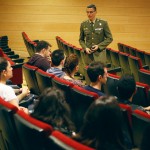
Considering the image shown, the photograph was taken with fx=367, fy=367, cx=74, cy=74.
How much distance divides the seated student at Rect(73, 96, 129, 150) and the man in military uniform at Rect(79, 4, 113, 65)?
65.6 inches

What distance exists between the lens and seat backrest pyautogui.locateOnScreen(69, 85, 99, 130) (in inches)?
48.3

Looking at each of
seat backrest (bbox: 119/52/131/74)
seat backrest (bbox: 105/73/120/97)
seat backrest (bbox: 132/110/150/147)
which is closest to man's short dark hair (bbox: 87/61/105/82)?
seat backrest (bbox: 105/73/120/97)

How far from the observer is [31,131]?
2.68ft

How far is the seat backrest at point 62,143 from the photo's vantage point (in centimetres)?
69

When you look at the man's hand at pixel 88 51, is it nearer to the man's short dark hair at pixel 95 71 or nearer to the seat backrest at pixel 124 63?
the seat backrest at pixel 124 63

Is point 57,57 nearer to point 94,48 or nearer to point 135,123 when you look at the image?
point 94,48

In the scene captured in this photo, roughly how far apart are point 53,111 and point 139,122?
243mm

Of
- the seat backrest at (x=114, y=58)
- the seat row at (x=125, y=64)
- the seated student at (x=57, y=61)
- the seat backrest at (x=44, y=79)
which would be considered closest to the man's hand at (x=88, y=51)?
the seat row at (x=125, y=64)

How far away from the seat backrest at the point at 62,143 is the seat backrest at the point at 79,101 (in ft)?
1.56

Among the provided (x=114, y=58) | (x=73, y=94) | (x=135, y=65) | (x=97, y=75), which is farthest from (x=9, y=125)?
(x=114, y=58)

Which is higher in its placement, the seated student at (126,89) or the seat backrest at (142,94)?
the seated student at (126,89)

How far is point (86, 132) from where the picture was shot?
83 cm

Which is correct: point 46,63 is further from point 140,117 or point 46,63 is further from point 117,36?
point 117,36

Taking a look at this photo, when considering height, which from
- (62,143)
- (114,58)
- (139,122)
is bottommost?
(114,58)
